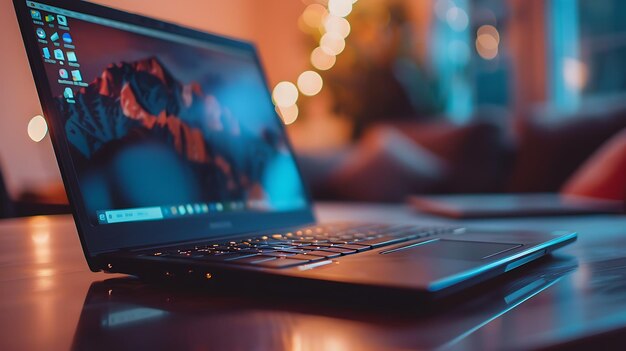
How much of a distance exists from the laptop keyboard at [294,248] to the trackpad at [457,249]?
28mm

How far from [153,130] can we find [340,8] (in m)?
3.58

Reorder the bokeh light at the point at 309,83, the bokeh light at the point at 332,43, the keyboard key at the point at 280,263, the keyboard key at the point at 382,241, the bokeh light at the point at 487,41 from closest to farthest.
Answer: the keyboard key at the point at 280,263 < the keyboard key at the point at 382,241 < the bokeh light at the point at 487,41 < the bokeh light at the point at 332,43 < the bokeh light at the point at 309,83

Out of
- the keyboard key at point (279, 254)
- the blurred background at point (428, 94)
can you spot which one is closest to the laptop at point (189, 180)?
the keyboard key at point (279, 254)

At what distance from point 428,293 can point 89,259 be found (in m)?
0.32

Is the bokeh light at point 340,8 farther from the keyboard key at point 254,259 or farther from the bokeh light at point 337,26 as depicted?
the keyboard key at point 254,259

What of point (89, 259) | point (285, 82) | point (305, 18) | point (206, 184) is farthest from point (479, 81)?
point (89, 259)

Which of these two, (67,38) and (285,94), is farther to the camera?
(285,94)

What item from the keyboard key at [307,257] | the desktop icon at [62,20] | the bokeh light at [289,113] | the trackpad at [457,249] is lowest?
the trackpad at [457,249]

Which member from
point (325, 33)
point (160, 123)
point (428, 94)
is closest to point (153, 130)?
point (160, 123)

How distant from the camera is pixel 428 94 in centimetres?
351

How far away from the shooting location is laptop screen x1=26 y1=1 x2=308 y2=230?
561mm

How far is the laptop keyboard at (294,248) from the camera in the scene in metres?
0.41

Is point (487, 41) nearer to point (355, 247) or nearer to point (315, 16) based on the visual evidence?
point (315, 16)

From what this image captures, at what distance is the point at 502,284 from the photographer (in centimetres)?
42
